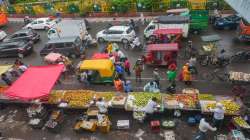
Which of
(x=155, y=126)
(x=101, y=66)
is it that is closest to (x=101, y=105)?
(x=155, y=126)

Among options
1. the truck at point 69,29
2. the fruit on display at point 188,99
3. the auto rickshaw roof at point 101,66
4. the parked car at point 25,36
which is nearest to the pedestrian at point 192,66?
the fruit on display at point 188,99

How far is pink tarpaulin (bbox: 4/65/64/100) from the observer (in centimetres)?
1899

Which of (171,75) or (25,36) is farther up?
(25,36)

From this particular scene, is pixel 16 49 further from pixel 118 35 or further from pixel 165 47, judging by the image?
pixel 165 47

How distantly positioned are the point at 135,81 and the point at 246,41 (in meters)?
11.3

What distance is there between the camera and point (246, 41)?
86.8 ft

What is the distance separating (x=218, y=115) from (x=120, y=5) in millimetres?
22021

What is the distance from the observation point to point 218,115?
16.2 m

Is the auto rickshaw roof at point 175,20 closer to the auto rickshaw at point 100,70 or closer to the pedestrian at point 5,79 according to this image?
the auto rickshaw at point 100,70

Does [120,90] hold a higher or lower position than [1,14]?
lower

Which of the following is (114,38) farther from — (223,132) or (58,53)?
(223,132)

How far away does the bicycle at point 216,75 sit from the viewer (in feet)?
71.7

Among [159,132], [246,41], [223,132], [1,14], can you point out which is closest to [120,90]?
[159,132]

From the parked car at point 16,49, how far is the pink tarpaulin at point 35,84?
8.43m
